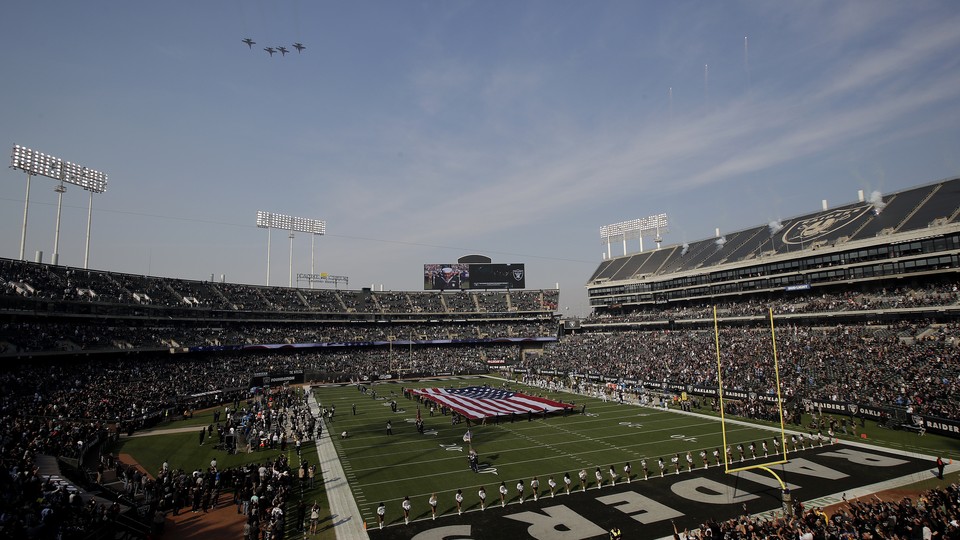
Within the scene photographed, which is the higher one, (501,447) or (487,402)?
(487,402)

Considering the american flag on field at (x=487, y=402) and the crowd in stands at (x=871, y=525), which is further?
the american flag on field at (x=487, y=402)

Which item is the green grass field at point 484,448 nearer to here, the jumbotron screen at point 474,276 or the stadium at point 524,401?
the stadium at point 524,401

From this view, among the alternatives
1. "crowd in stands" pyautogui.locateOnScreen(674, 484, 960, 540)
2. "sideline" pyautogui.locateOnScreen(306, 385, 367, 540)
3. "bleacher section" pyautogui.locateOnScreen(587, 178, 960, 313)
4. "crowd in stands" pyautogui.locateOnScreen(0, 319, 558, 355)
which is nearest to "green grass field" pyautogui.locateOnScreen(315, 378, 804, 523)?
"sideline" pyautogui.locateOnScreen(306, 385, 367, 540)

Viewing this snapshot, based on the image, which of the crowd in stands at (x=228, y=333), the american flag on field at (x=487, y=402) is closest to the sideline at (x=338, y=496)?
the american flag on field at (x=487, y=402)

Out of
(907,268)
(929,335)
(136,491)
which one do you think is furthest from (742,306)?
(136,491)

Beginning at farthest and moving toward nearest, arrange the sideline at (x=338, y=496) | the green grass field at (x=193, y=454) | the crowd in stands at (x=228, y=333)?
the crowd in stands at (x=228, y=333)
the green grass field at (x=193, y=454)
the sideline at (x=338, y=496)

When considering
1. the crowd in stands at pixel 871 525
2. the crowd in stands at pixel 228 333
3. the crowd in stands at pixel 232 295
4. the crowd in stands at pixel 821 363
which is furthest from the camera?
the crowd in stands at pixel 232 295

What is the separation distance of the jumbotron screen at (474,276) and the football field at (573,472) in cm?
5016

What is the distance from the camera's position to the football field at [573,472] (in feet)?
58.5

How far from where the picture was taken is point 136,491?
20031mm

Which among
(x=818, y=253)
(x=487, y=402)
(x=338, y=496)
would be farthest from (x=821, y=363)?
(x=338, y=496)

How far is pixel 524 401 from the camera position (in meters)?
41.3

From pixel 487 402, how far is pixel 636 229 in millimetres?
56077

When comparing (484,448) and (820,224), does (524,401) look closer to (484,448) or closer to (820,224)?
(484,448)
